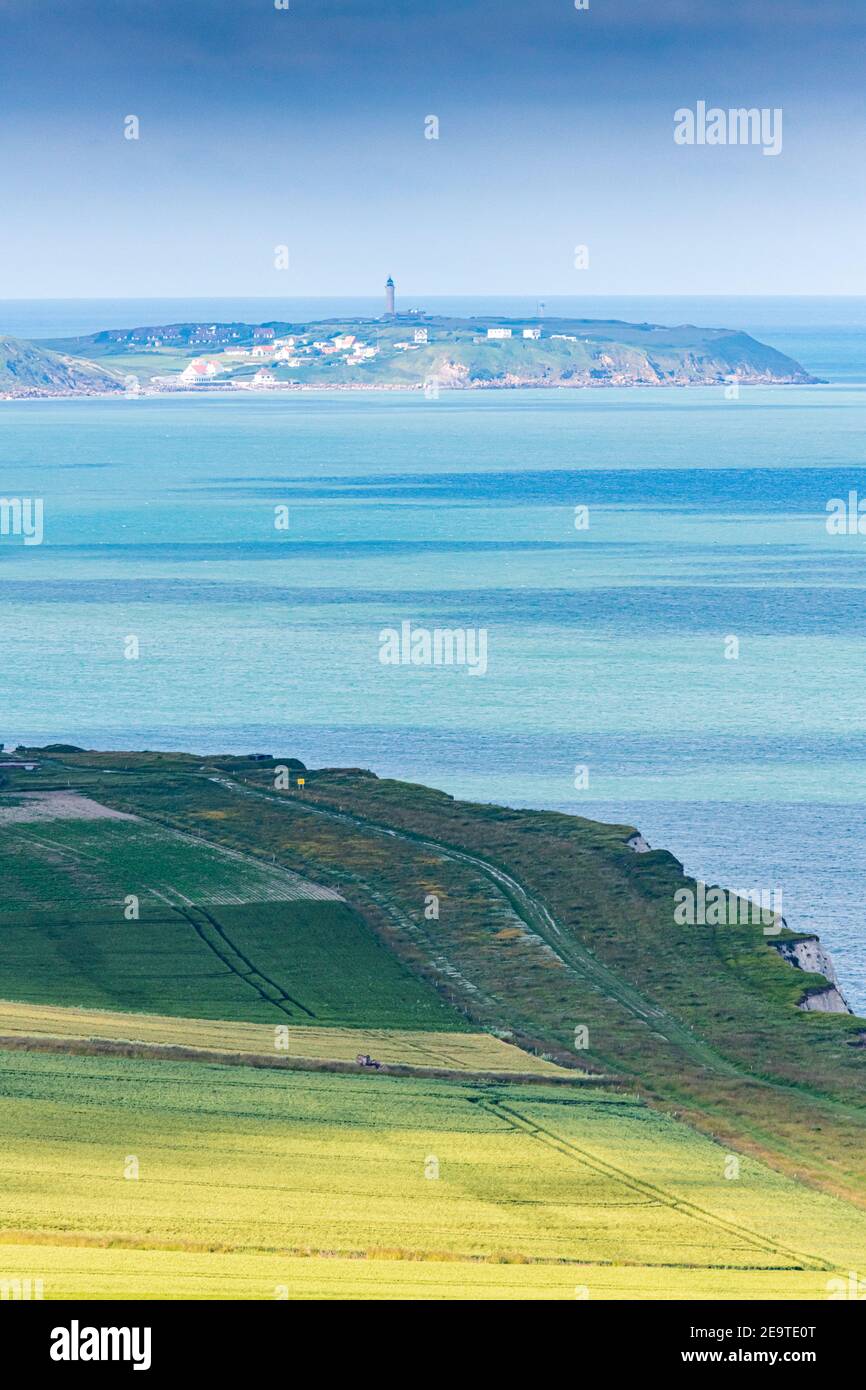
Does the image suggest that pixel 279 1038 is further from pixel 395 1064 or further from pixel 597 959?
pixel 597 959

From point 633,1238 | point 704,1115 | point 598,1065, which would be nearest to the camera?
point 633,1238

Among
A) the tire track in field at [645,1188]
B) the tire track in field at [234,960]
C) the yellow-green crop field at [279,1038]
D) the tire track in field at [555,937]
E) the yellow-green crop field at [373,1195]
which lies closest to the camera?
the yellow-green crop field at [373,1195]

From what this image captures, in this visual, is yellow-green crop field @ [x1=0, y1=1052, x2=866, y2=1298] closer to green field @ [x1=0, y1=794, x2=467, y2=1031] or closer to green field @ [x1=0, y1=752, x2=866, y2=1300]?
green field @ [x1=0, y1=752, x2=866, y2=1300]

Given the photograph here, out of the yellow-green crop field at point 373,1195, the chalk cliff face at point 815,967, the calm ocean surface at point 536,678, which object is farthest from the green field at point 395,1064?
the calm ocean surface at point 536,678

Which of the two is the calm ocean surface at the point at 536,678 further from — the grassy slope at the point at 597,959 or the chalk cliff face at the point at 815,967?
the grassy slope at the point at 597,959
